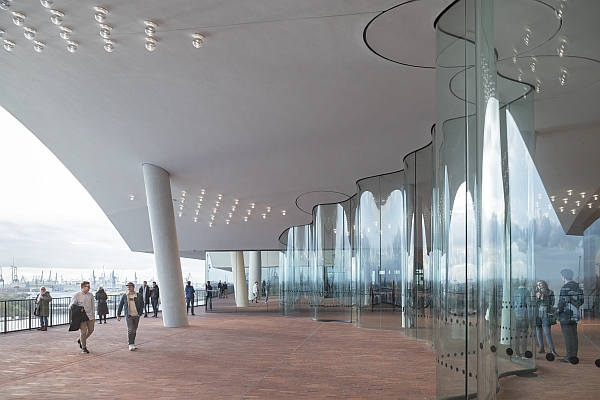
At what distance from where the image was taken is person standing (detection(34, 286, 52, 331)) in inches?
710

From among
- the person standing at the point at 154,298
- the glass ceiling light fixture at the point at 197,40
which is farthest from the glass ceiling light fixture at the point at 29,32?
the person standing at the point at 154,298

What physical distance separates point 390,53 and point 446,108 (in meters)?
2.58

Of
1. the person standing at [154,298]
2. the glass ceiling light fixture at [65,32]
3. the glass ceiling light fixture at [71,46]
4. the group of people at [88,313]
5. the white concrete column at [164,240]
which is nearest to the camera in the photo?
the glass ceiling light fixture at [65,32]

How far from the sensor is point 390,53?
30.2 ft

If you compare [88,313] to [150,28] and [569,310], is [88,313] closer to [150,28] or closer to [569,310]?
[150,28]

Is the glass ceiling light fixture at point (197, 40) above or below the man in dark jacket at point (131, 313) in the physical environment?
above

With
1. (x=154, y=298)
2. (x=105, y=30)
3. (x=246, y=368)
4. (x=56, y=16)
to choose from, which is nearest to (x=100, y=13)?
(x=105, y=30)

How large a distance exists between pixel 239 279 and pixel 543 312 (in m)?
29.4

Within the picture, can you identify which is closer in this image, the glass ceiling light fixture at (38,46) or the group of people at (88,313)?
the glass ceiling light fixture at (38,46)

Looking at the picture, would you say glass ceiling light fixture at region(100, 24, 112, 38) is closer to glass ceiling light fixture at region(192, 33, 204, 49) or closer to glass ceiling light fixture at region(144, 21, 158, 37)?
glass ceiling light fixture at region(144, 21, 158, 37)

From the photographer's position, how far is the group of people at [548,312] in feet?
16.5

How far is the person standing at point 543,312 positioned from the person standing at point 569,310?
119 millimetres

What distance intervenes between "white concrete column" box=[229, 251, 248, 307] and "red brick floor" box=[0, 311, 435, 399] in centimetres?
1610

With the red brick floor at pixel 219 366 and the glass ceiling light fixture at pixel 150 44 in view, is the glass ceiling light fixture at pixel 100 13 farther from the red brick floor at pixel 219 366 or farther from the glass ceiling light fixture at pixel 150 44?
the red brick floor at pixel 219 366
